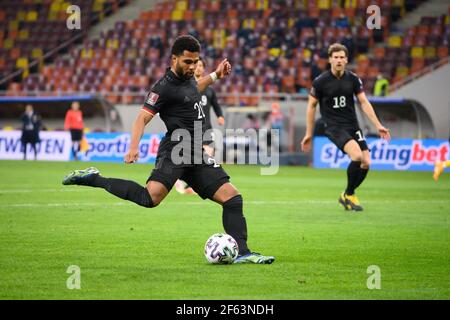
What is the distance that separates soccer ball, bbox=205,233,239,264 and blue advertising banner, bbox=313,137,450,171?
70.2ft

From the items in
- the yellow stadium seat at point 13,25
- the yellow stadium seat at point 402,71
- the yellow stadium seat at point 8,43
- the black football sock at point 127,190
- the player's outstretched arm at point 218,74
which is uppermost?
the yellow stadium seat at point 13,25

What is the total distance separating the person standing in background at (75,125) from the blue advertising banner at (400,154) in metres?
8.23

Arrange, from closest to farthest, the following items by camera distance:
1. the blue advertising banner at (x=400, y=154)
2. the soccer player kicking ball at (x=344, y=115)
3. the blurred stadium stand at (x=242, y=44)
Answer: the soccer player kicking ball at (x=344, y=115) < the blue advertising banner at (x=400, y=154) < the blurred stadium stand at (x=242, y=44)

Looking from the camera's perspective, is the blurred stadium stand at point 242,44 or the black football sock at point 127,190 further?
the blurred stadium stand at point 242,44

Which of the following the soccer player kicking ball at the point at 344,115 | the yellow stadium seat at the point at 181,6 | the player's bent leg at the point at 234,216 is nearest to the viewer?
the player's bent leg at the point at 234,216

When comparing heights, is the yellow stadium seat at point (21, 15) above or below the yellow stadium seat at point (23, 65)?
above

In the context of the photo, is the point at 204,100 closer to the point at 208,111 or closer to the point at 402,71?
the point at 208,111

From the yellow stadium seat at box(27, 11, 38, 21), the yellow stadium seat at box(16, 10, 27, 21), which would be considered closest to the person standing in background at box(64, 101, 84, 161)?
the yellow stadium seat at box(27, 11, 38, 21)

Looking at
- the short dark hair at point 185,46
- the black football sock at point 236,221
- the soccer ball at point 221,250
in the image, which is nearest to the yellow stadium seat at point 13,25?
the short dark hair at point 185,46

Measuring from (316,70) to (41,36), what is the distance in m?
16.8

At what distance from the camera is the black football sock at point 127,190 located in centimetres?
963

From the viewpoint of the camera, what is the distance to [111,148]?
34.9 meters

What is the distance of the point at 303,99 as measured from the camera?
116 ft

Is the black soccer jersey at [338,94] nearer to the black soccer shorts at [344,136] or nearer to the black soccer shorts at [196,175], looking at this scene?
the black soccer shorts at [344,136]
